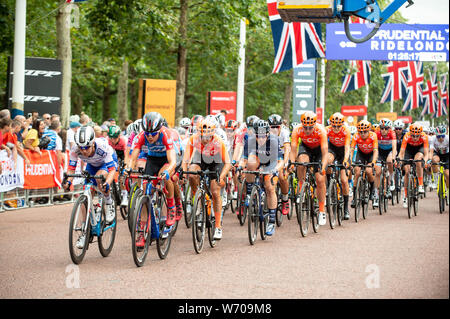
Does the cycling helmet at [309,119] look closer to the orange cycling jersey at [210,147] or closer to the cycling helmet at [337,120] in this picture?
the cycling helmet at [337,120]

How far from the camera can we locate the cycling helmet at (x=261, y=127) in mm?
10828

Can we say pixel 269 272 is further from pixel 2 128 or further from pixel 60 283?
pixel 2 128

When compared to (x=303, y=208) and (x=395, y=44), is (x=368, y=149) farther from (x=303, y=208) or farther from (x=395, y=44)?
(x=395, y=44)

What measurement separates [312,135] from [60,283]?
6169mm

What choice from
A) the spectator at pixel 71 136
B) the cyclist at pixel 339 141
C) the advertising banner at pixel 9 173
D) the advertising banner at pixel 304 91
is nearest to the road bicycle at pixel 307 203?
the cyclist at pixel 339 141

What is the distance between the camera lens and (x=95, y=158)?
9.41 metres

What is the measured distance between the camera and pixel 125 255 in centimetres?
945

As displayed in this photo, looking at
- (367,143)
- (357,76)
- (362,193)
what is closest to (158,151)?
(362,193)

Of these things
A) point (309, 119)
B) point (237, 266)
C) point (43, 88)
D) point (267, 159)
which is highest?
point (43, 88)

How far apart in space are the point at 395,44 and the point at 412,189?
10.5m

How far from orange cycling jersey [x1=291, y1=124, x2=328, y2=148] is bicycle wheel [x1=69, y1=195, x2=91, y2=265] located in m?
4.64

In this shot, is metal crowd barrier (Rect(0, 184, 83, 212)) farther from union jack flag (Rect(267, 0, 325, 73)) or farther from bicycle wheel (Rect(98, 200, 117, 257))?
union jack flag (Rect(267, 0, 325, 73))

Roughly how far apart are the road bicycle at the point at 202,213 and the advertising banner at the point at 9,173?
575 cm

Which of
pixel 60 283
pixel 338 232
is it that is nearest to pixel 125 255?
pixel 60 283
